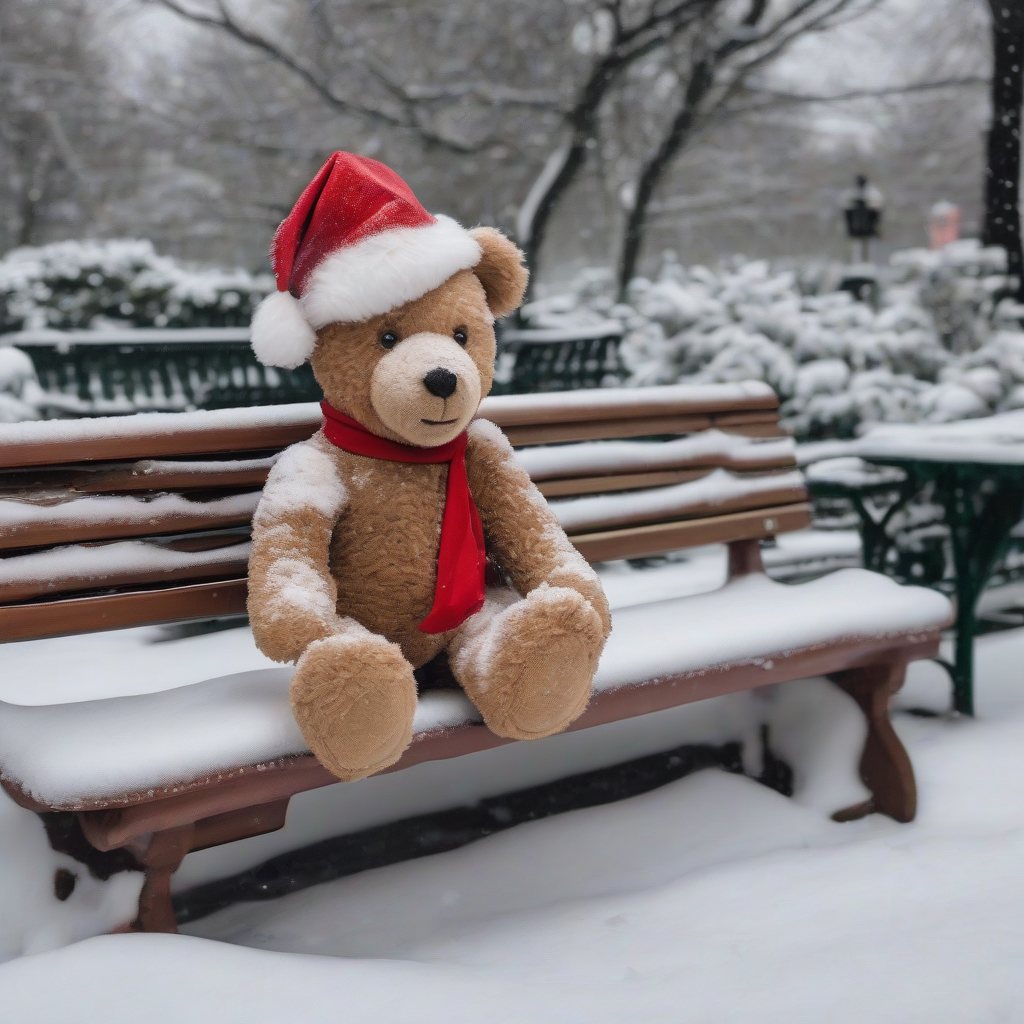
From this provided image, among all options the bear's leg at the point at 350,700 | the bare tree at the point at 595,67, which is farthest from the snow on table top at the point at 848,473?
the bare tree at the point at 595,67

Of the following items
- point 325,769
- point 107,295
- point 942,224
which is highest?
point 942,224

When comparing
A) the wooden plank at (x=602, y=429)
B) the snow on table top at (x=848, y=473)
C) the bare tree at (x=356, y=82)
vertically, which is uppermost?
the bare tree at (x=356, y=82)

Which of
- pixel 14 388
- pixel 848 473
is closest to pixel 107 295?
pixel 14 388

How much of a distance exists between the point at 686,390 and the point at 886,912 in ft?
4.42

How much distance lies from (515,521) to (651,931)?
0.80 meters

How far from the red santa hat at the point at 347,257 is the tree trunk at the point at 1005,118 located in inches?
243

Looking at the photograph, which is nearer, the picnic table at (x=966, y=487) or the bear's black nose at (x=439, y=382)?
the bear's black nose at (x=439, y=382)

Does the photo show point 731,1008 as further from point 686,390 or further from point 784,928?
point 686,390

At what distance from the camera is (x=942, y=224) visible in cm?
1536

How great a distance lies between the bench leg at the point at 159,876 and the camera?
5.35 feet

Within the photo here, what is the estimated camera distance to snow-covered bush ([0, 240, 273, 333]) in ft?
23.1

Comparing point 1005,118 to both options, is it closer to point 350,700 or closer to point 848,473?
point 848,473

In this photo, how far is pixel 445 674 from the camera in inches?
75.3

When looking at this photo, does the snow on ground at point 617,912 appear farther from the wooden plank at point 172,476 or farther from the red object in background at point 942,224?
the red object in background at point 942,224
